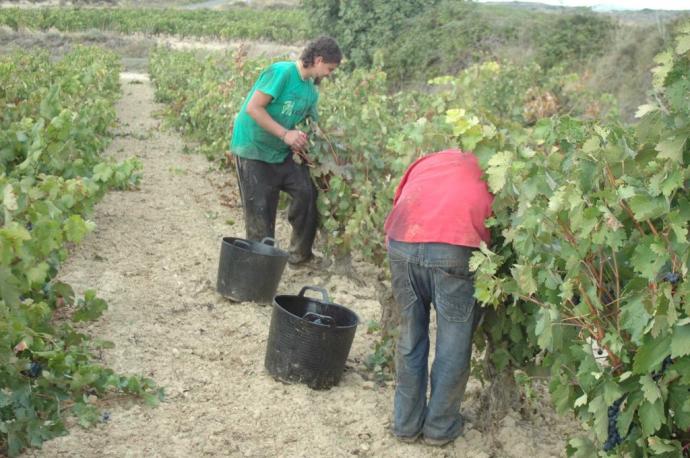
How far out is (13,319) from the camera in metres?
3.77

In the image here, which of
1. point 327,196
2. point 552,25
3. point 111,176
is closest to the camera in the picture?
point 327,196

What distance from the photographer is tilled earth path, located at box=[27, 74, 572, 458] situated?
450 centimetres

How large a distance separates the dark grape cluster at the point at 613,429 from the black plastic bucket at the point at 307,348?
2.05 metres

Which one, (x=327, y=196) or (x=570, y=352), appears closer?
(x=570, y=352)

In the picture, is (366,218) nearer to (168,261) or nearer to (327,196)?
(327,196)

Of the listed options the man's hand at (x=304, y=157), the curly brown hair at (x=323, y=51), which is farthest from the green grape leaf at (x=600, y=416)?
the man's hand at (x=304, y=157)

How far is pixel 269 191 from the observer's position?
22.8 ft

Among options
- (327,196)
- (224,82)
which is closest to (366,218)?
(327,196)

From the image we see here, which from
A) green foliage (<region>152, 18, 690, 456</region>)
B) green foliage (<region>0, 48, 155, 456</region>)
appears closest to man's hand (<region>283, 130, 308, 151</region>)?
green foliage (<region>0, 48, 155, 456</region>)

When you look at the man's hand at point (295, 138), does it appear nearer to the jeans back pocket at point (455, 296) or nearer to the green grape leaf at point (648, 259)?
the jeans back pocket at point (455, 296)

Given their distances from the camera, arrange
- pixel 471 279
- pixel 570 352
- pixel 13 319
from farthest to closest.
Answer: pixel 471 279
pixel 13 319
pixel 570 352

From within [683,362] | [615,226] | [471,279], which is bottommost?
[471,279]

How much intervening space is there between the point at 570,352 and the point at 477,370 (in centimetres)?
128

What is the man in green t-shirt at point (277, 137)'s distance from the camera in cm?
654
